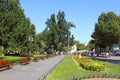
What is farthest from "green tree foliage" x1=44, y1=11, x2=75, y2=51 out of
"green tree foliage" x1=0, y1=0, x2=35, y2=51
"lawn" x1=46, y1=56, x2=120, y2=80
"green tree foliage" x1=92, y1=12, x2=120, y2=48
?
"lawn" x1=46, y1=56, x2=120, y2=80

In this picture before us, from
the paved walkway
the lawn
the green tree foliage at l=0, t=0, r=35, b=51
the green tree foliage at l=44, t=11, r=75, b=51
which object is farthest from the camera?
the green tree foliage at l=44, t=11, r=75, b=51

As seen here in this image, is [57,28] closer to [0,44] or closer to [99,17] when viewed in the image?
[99,17]

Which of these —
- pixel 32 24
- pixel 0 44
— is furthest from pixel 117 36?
pixel 0 44

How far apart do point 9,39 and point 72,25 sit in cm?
7128

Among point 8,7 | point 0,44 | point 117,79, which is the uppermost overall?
point 8,7

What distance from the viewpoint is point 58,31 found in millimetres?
120562

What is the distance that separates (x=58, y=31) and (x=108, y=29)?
33.1 m

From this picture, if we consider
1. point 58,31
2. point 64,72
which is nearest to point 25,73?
point 64,72

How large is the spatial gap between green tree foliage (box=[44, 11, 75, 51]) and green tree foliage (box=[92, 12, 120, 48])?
83.2 feet

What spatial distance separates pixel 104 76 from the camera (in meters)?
17.8

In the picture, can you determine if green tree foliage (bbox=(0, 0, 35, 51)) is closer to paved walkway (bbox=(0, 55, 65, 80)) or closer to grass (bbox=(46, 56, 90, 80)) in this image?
paved walkway (bbox=(0, 55, 65, 80))

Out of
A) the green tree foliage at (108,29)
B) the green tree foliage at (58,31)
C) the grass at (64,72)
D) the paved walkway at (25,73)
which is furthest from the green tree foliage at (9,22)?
the green tree foliage at (58,31)

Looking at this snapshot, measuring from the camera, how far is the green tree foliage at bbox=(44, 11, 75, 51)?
120 metres

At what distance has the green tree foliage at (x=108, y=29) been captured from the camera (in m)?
90.2
